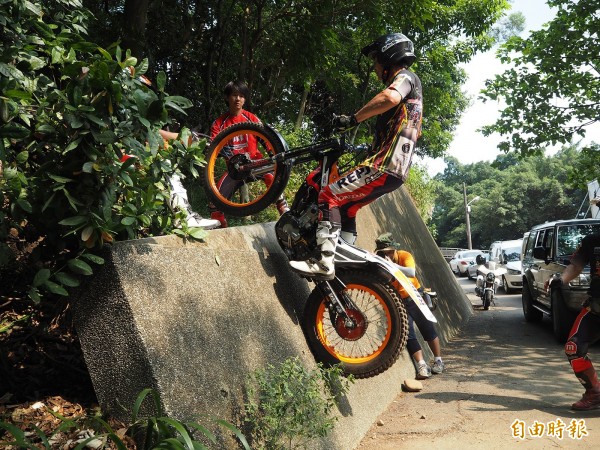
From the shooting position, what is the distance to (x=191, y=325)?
3.68 m

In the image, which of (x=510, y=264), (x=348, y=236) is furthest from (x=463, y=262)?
(x=348, y=236)

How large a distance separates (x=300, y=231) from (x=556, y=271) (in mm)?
7200

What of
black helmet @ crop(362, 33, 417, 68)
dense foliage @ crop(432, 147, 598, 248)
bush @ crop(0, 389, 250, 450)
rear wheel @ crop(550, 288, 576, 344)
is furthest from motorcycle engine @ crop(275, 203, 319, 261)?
dense foliage @ crop(432, 147, 598, 248)

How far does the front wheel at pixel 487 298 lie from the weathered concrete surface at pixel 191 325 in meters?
13.1

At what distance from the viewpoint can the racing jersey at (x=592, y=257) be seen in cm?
599

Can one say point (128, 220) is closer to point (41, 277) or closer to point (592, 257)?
point (41, 277)

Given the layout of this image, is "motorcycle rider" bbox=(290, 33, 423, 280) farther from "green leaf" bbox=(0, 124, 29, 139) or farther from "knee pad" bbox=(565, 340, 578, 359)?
"knee pad" bbox=(565, 340, 578, 359)

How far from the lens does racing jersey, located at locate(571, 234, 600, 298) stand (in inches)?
236

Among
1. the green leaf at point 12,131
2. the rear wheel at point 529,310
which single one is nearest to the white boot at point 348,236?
the green leaf at point 12,131

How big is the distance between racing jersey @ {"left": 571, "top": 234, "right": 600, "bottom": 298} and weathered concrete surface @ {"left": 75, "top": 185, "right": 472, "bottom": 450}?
250cm

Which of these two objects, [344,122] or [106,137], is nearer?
[106,137]

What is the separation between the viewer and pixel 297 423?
382 centimetres

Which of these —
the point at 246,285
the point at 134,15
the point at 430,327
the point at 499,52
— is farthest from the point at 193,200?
the point at 499,52

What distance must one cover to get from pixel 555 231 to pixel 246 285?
830cm
